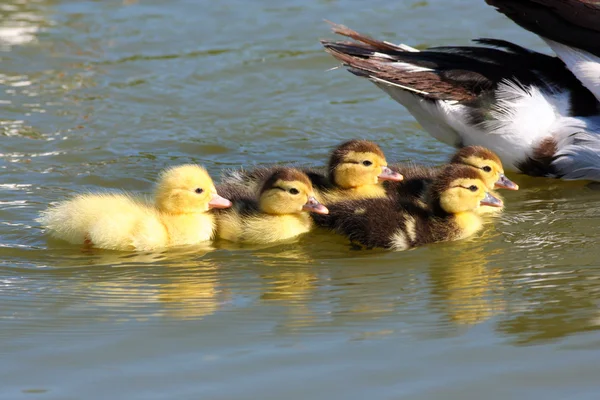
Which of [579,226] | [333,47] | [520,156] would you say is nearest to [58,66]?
[333,47]

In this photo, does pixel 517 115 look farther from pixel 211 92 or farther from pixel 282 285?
pixel 211 92

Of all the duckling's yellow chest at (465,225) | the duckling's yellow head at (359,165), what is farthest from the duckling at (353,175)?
the duckling's yellow chest at (465,225)

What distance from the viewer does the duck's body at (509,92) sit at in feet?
20.4

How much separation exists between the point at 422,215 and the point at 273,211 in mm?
756

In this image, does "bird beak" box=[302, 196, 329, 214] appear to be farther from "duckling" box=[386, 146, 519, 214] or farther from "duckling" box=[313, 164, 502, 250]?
"duckling" box=[386, 146, 519, 214]

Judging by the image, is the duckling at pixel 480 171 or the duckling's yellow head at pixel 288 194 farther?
the duckling at pixel 480 171

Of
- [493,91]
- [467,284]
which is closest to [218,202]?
[467,284]

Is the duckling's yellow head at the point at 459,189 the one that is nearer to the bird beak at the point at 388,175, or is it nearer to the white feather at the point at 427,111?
the bird beak at the point at 388,175

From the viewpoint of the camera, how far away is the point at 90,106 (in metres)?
8.24

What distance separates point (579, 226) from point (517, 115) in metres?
0.85

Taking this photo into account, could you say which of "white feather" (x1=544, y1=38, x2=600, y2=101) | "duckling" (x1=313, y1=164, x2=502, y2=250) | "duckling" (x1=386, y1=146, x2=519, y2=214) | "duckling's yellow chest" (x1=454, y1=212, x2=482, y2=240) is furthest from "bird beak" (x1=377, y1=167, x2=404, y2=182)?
"white feather" (x1=544, y1=38, x2=600, y2=101)

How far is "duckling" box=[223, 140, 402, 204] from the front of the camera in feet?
19.0

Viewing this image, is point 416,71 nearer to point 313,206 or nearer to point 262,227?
point 313,206

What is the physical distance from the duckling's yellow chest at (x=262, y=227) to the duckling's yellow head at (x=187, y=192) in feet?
0.41
